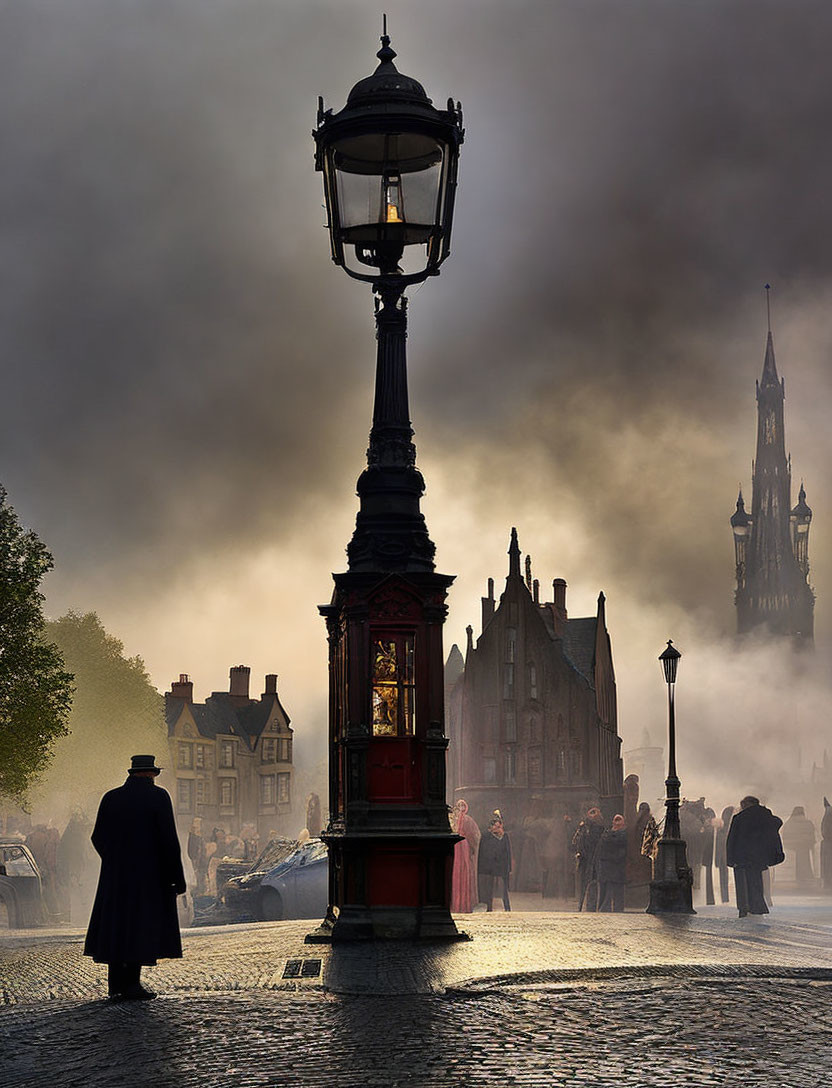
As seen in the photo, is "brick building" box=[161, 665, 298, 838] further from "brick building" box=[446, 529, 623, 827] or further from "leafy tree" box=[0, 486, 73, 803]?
"leafy tree" box=[0, 486, 73, 803]

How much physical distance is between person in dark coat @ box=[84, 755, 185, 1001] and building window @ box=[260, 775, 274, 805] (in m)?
68.4

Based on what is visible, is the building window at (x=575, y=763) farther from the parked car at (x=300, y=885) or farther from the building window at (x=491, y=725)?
the parked car at (x=300, y=885)

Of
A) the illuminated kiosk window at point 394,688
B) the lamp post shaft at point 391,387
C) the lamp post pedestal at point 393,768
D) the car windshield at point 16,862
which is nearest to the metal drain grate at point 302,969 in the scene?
the lamp post pedestal at point 393,768

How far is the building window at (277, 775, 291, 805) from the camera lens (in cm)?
8012

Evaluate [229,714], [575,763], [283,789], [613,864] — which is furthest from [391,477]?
[283,789]

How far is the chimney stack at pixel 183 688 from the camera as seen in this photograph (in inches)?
2832

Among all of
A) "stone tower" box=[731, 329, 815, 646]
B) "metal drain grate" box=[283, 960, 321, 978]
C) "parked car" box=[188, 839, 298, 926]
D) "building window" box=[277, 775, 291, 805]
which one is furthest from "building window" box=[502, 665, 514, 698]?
"stone tower" box=[731, 329, 815, 646]

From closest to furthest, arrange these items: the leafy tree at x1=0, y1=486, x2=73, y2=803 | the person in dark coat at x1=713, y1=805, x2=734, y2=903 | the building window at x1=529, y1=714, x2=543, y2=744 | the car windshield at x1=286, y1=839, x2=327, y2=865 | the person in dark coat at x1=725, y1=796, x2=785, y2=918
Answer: the person in dark coat at x1=725, y1=796, x2=785, y2=918, the car windshield at x1=286, y1=839, x2=327, y2=865, the person in dark coat at x1=713, y1=805, x2=734, y2=903, the leafy tree at x1=0, y1=486, x2=73, y2=803, the building window at x1=529, y1=714, x2=543, y2=744

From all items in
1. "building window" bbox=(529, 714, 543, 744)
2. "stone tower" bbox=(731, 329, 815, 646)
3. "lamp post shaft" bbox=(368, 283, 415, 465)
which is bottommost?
"building window" bbox=(529, 714, 543, 744)

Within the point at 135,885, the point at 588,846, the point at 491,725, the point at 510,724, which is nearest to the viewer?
the point at 135,885

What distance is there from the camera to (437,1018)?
8.56 m

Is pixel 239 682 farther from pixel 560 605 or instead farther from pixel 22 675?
pixel 22 675

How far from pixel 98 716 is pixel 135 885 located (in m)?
45.6

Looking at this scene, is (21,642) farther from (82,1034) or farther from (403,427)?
(82,1034)
